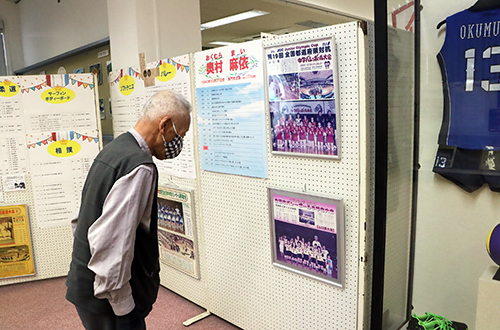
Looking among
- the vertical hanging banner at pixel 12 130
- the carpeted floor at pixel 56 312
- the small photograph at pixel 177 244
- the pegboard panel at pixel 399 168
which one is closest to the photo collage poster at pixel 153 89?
the small photograph at pixel 177 244

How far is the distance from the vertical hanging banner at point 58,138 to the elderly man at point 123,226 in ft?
6.82

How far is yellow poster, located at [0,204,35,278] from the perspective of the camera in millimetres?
3568

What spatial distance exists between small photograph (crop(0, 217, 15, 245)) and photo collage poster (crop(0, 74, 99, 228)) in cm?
24

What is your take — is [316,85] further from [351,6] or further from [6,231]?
[351,6]

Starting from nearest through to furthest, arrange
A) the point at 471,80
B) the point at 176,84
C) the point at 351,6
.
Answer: the point at 471,80 → the point at 176,84 → the point at 351,6

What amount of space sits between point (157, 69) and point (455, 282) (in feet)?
7.97

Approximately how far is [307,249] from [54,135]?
104 inches

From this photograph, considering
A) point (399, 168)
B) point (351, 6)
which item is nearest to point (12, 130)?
point (399, 168)

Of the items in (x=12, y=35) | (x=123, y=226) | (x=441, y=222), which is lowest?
(x=441, y=222)

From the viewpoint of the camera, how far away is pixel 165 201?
3090 millimetres

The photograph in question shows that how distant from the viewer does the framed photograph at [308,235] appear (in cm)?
196

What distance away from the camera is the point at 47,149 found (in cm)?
353

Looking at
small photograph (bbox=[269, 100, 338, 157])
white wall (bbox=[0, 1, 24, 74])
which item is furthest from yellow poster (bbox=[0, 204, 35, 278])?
white wall (bbox=[0, 1, 24, 74])

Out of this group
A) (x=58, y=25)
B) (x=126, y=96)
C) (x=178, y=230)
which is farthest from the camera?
(x=58, y=25)
